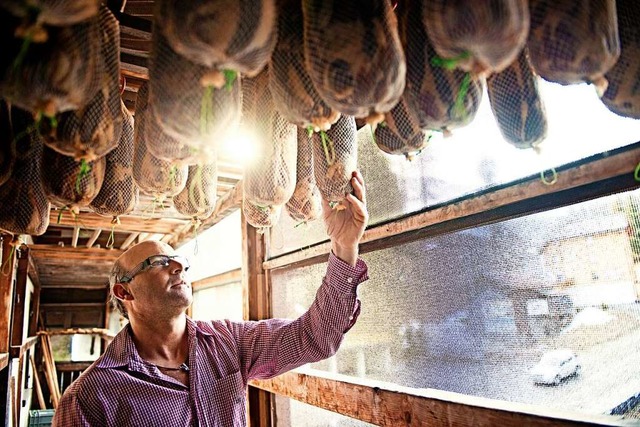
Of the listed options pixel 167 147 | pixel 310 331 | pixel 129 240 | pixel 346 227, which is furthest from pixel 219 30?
pixel 129 240

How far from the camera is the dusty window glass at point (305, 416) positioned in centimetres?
285

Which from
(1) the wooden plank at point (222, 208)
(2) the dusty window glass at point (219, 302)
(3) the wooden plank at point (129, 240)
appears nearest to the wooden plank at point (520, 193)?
(1) the wooden plank at point (222, 208)

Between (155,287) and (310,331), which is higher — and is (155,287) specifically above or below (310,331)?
above

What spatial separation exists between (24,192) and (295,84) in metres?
1.14

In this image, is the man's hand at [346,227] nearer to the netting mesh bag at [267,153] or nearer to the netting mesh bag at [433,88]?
the netting mesh bag at [267,153]

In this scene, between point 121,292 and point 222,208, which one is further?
point 222,208

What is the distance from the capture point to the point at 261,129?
1.58m

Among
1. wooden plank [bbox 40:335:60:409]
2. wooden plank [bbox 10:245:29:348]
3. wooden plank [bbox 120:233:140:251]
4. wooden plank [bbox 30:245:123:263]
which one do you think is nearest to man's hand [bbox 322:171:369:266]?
wooden plank [bbox 10:245:29:348]

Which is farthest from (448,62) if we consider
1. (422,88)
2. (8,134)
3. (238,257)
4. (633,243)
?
(238,257)

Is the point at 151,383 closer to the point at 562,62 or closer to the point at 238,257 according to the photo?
the point at 562,62

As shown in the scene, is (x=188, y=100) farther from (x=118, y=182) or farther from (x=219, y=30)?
(x=118, y=182)

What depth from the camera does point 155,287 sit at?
2.53m

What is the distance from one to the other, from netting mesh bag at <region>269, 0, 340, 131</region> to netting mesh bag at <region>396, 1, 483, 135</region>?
0.23 meters

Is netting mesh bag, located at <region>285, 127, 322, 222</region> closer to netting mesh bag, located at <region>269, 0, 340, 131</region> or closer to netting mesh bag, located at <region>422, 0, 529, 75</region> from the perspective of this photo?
netting mesh bag, located at <region>269, 0, 340, 131</region>
